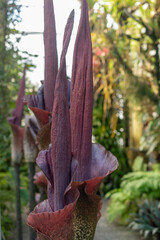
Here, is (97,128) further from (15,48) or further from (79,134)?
(79,134)

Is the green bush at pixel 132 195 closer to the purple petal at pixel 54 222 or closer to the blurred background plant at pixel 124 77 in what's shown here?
the blurred background plant at pixel 124 77

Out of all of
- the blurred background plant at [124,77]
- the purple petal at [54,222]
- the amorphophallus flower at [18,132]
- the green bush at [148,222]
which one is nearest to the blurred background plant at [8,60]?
the blurred background plant at [124,77]

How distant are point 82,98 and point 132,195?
66.3 inches

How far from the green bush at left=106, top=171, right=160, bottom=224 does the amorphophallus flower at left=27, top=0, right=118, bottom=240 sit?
1519mm

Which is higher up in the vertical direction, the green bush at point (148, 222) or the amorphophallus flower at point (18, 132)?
the amorphophallus flower at point (18, 132)

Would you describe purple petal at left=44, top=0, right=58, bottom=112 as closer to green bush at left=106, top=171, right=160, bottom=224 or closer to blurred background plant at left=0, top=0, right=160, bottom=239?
blurred background plant at left=0, top=0, right=160, bottom=239

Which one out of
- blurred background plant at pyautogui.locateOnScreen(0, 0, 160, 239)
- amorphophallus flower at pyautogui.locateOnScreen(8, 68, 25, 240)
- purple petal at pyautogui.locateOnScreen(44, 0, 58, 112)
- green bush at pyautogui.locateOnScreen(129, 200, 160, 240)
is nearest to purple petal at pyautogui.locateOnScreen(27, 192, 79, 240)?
purple petal at pyautogui.locateOnScreen(44, 0, 58, 112)

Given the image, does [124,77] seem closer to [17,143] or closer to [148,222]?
[148,222]

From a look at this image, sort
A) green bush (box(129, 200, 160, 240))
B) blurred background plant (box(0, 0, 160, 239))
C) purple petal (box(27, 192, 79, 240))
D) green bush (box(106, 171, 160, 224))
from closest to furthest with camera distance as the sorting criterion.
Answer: purple petal (box(27, 192, 79, 240)) → blurred background plant (box(0, 0, 160, 239)) → green bush (box(129, 200, 160, 240)) → green bush (box(106, 171, 160, 224))

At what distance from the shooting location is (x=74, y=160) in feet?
0.82

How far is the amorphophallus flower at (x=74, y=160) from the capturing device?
0.23 meters

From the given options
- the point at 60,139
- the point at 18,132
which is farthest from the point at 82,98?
the point at 18,132

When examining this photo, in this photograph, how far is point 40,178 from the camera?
32 cm

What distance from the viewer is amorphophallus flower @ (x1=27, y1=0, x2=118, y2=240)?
230 millimetres
